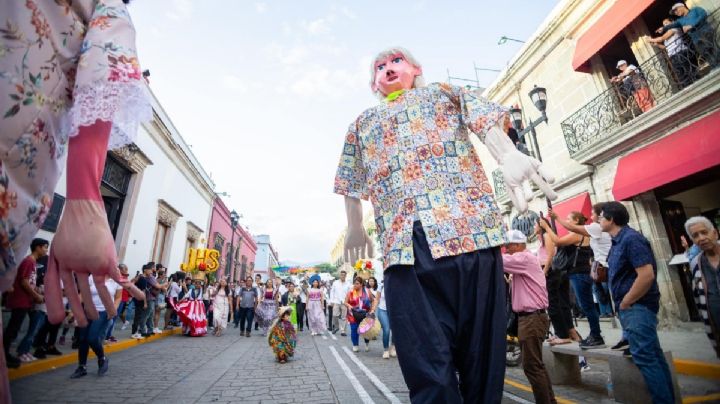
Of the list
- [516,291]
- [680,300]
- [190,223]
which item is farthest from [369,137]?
[190,223]

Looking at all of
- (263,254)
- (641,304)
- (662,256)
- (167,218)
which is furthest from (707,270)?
(263,254)

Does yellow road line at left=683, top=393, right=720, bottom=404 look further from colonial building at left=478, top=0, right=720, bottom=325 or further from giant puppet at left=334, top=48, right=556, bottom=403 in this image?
colonial building at left=478, top=0, right=720, bottom=325

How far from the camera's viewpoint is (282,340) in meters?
6.26

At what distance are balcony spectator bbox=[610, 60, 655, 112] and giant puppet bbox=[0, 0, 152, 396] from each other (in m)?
10.3

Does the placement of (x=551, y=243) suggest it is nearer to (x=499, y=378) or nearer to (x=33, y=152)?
(x=499, y=378)

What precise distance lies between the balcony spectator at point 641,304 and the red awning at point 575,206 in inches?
239

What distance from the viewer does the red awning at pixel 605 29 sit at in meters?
7.43

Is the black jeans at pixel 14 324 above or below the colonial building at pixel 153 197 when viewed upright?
below

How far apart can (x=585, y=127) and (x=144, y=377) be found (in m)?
11.3

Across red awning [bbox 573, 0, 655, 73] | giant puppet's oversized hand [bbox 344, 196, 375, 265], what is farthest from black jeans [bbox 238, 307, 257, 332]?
red awning [bbox 573, 0, 655, 73]

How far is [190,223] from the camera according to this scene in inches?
659

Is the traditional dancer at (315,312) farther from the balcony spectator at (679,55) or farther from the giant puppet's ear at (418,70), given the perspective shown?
the balcony spectator at (679,55)

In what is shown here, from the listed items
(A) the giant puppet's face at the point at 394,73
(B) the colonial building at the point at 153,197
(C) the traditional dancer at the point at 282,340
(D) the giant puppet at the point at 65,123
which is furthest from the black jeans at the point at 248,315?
(D) the giant puppet at the point at 65,123

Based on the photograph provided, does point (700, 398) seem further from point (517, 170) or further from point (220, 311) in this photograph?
point (220, 311)
